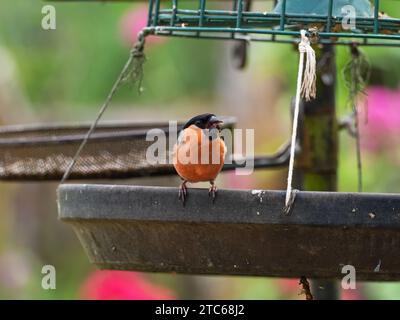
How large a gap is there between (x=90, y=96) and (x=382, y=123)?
3.40 meters

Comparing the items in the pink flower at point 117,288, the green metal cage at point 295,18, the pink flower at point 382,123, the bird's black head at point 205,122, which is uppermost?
the pink flower at point 382,123

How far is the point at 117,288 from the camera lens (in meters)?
5.98

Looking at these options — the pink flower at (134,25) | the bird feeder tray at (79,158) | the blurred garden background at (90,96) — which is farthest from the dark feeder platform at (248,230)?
the pink flower at (134,25)

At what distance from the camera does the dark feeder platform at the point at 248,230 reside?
2.38 m

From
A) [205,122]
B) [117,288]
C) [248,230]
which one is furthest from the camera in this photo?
[117,288]

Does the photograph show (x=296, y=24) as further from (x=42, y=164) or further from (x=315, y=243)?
(x=42, y=164)

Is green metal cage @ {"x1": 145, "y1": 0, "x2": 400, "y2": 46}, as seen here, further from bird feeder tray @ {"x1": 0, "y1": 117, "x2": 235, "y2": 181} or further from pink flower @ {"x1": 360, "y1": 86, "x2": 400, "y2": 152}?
pink flower @ {"x1": 360, "y1": 86, "x2": 400, "y2": 152}

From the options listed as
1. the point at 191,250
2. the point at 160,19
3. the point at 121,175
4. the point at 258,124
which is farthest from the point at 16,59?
the point at 191,250

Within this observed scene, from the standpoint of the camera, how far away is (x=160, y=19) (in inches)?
124

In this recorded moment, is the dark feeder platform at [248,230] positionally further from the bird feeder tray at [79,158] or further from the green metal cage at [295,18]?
the bird feeder tray at [79,158]

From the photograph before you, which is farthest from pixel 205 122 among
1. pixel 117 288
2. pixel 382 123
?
pixel 117 288

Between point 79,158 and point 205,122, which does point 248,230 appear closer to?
point 205,122

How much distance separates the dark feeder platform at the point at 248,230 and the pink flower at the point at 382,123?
9.81ft

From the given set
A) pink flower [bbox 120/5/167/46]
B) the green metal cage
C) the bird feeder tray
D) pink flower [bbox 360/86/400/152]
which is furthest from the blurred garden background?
the green metal cage
